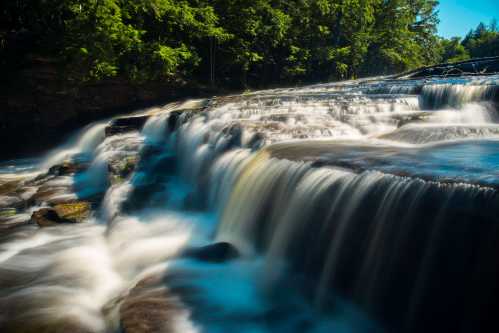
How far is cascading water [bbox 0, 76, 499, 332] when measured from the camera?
3.48 meters

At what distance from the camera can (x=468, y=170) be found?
4395 mm

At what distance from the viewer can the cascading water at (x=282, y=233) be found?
3.48m

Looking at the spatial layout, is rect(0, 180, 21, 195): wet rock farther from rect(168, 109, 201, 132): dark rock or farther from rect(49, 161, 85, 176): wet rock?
rect(168, 109, 201, 132): dark rock

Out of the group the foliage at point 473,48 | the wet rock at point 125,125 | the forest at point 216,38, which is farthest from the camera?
the foliage at point 473,48

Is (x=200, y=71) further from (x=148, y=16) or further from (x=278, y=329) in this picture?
(x=278, y=329)

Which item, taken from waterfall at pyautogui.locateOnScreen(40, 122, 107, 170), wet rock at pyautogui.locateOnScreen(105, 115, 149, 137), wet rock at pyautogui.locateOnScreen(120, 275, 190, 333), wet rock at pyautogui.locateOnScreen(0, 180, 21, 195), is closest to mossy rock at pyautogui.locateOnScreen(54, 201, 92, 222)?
wet rock at pyautogui.locateOnScreen(0, 180, 21, 195)

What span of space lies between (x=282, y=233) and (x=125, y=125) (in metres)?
9.29

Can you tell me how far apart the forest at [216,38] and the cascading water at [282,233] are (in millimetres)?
7174

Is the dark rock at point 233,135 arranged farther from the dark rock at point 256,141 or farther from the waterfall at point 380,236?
the waterfall at point 380,236

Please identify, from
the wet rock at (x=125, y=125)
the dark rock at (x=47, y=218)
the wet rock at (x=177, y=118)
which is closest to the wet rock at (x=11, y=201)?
the dark rock at (x=47, y=218)

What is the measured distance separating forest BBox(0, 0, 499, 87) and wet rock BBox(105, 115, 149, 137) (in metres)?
3.40

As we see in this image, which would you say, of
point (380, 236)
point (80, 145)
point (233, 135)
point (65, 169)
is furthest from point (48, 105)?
point (380, 236)

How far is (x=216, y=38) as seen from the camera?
21609mm

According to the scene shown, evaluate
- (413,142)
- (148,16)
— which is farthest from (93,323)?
(148,16)
